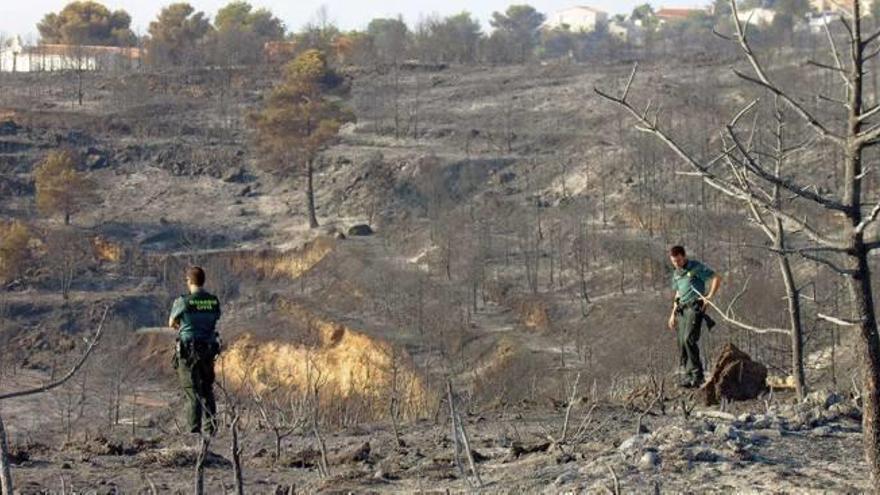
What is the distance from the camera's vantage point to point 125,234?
146ft

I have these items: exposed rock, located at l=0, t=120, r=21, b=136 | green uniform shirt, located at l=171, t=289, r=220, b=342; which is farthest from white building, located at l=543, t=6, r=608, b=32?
green uniform shirt, located at l=171, t=289, r=220, b=342

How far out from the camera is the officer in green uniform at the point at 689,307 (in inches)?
437

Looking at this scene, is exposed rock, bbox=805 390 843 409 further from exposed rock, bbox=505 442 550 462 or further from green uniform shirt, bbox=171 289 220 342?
green uniform shirt, bbox=171 289 220 342

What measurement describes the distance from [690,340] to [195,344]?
3806 mm

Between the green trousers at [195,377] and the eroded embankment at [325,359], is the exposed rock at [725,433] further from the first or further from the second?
the eroded embankment at [325,359]

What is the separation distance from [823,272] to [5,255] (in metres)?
21.2

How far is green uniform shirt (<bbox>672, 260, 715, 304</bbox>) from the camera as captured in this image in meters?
11.1

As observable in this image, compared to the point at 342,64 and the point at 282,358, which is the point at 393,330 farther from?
the point at 342,64

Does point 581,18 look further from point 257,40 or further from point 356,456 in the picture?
point 356,456

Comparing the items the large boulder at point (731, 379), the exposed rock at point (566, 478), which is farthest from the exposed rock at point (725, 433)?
the large boulder at point (731, 379)

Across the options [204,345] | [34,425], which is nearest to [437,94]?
[34,425]

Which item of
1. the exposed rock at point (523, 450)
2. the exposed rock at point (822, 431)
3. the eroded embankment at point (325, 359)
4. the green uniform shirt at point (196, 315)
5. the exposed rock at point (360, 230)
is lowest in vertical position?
the eroded embankment at point (325, 359)

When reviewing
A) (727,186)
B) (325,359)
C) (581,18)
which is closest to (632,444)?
(727,186)

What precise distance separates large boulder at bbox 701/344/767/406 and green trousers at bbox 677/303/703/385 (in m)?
0.22
